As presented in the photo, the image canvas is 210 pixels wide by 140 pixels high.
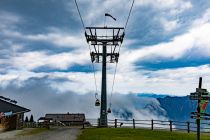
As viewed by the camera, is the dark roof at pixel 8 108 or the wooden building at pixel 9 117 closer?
the wooden building at pixel 9 117

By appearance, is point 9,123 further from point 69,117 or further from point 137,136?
point 69,117

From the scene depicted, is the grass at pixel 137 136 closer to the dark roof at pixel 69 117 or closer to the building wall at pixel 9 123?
the building wall at pixel 9 123

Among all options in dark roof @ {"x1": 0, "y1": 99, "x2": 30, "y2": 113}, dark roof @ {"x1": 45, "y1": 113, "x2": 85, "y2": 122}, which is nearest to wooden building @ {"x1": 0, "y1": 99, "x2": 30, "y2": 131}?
dark roof @ {"x1": 0, "y1": 99, "x2": 30, "y2": 113}

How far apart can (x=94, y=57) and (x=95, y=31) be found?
568 centimetres

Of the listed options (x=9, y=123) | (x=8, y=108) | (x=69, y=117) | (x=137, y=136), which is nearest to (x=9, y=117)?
(x=9, y=123)

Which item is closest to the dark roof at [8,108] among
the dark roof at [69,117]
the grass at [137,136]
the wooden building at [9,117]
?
the wooden building at [9,117]

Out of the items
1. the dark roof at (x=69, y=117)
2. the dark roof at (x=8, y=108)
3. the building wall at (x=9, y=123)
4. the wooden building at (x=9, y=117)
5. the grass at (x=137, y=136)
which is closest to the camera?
the grass at (x=137, y=136)

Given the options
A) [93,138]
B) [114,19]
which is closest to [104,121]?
[114,19]

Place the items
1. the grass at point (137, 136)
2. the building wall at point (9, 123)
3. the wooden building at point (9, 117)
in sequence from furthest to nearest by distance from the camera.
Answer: the building wall at point (9, 123) < the wooden building at point (9, 117) < the grass at point (137, 136)

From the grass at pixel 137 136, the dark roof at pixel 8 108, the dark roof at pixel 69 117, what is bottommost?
the grass at pixel 137 136

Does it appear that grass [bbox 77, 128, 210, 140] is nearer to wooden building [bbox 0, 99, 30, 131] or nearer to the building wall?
wooden building [bbox 0, 99, 30, 131]

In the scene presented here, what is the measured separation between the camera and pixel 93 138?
31344 millimetres

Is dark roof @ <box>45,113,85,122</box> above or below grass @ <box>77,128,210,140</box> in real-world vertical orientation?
above

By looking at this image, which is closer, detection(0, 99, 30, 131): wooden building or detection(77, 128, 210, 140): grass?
detection(77, 128, 210, 140): grass
